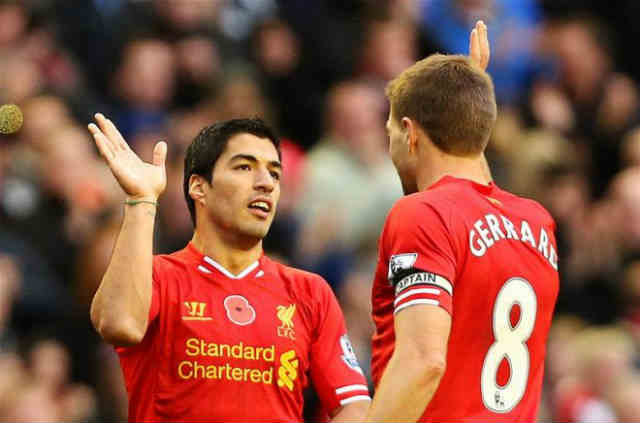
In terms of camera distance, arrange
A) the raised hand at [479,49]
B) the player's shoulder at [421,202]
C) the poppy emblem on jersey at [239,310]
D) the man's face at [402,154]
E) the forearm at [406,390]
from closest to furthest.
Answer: the forearm at [406,390] < the player's shoulder at [421,202] < the man's face at [402,154] < the poppy emblem on jersey at [239,310] < the raised hand at [479,49]

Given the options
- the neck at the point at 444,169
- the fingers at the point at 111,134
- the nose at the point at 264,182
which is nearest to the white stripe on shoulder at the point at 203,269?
the nose at the point at 264,182

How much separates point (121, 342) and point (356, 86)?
18.1 feet

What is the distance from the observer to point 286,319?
570cm

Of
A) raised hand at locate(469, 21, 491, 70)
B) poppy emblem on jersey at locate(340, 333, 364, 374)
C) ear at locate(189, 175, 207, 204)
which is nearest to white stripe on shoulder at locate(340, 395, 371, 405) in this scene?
poppy emblem on jersey at locate(340, 333, 364, 374)

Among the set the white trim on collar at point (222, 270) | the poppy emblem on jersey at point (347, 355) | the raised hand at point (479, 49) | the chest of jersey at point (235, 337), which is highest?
the raised hand at point (479, 49)

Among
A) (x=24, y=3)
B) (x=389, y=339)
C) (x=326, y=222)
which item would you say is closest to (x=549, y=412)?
(x=326, y=222)

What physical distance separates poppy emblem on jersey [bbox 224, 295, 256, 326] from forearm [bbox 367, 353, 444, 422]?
127 centimetres

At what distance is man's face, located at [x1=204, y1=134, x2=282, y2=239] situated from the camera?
575 cm

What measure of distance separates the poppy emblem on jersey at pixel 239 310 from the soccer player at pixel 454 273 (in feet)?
2.50

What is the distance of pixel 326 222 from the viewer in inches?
380

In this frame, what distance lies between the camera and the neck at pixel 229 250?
19.0ft

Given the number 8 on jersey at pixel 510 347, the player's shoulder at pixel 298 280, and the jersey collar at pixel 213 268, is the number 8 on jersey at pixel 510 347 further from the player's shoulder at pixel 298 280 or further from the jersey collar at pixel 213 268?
the jersey collar at pixel 213 268

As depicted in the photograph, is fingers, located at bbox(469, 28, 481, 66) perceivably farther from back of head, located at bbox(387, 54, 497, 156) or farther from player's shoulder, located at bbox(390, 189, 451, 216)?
player's shoulder, located at bbox(390, 189, 451, 216)

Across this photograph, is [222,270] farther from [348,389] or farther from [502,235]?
[502,235]
